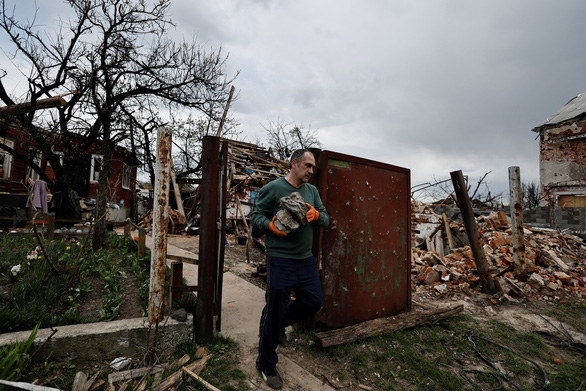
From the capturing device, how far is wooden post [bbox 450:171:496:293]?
196 inches

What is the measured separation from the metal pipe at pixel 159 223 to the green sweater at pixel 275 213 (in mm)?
861

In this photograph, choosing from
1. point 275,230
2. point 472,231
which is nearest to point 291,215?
point 275,230

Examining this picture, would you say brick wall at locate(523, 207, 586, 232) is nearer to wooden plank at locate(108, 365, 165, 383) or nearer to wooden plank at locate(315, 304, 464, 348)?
wooden plank at locate(315, 304, 464, 348)

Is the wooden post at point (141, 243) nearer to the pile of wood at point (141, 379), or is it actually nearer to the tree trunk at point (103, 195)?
the tree trunk at point (103, 195)

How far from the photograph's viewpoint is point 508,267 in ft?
18.8

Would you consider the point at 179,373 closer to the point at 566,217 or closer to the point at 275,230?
the point at 275,230

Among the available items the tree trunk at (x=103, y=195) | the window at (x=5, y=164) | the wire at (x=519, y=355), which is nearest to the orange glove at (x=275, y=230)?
the wire at (x=519, y=355)

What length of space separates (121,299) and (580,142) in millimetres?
21922

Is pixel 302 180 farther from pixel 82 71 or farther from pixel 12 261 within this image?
pixel 82 71

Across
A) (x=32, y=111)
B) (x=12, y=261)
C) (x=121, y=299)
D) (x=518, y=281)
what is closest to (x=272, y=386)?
(x=121, y=299)

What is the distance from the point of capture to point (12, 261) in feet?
14.0

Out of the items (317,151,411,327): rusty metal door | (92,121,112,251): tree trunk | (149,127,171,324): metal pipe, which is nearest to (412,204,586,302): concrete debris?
(317,151,411,327): rusty metal door

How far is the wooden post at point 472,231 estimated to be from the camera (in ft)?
16.3

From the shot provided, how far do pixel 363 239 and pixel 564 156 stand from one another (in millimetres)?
19355
